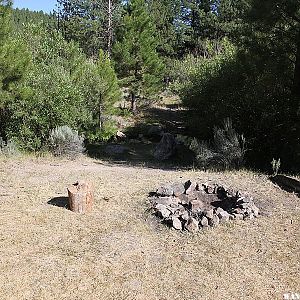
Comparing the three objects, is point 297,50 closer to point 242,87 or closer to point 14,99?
point 242,87

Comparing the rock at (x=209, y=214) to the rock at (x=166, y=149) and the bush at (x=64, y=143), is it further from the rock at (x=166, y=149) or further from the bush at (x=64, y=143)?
the rock at (x=166, y=149)

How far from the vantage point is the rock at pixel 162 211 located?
24.7 feet

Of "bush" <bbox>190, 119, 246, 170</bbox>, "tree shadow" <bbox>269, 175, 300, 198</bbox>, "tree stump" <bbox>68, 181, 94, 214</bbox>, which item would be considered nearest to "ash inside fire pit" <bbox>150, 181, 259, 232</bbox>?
"tree stump" <bbox>68, 181, 94, 214</bbox>

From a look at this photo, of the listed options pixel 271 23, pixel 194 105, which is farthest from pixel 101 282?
pixel 194 105

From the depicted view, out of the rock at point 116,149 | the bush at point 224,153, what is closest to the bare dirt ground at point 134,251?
the bush at point 224,153

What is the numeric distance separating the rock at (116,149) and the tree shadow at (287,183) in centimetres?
892

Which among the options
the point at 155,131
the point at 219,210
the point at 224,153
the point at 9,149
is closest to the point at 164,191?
the point at 219,210

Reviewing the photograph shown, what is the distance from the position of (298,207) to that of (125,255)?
13.8 feet

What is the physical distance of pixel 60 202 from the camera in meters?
8.45

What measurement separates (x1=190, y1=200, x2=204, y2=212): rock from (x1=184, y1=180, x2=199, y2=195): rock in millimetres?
635

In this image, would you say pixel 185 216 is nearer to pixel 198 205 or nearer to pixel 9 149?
pixel 198 205

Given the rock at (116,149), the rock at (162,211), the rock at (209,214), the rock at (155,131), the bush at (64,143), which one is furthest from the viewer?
the rock at (155,131)

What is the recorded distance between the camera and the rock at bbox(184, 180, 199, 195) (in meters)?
8.77

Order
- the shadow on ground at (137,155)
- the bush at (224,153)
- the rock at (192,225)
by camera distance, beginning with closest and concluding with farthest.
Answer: the rock at (192,225), the bush at (224,153), the shadow on ground at (137,155)
